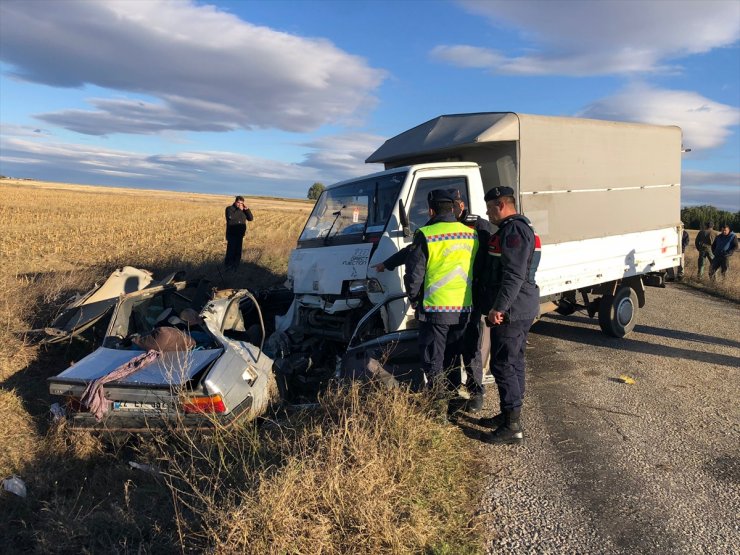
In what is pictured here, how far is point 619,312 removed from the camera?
7504 millimetres

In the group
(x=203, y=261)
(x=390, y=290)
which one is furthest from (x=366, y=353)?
(x=203, y=261)

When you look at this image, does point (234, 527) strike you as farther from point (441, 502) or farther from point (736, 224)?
point (736, 224)

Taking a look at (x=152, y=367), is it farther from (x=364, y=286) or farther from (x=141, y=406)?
(x=364, y=286)

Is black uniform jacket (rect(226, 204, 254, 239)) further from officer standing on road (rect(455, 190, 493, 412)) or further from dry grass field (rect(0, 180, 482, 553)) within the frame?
officer standing on road (rect(455, 190, 493, 412))

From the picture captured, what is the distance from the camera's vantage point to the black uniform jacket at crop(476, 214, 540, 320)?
3781mm

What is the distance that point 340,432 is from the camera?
3057 millimetres

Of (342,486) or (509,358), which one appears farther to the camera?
(509,358)

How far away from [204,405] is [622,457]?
3021 mm

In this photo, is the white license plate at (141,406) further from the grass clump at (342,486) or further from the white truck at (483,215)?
the white truck at (483,215)

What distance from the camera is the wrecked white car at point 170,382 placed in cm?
372

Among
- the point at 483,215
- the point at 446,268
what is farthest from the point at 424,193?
the point at 446,268

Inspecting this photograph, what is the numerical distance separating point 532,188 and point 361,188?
6.06 ft

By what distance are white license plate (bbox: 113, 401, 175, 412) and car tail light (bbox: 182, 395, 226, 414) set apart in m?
0.12

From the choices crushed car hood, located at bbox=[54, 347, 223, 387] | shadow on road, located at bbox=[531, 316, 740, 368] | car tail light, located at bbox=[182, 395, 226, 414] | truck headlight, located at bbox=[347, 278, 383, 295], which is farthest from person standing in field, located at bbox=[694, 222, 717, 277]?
car tail light, located at bbox=[182, 395, 226, 414]
